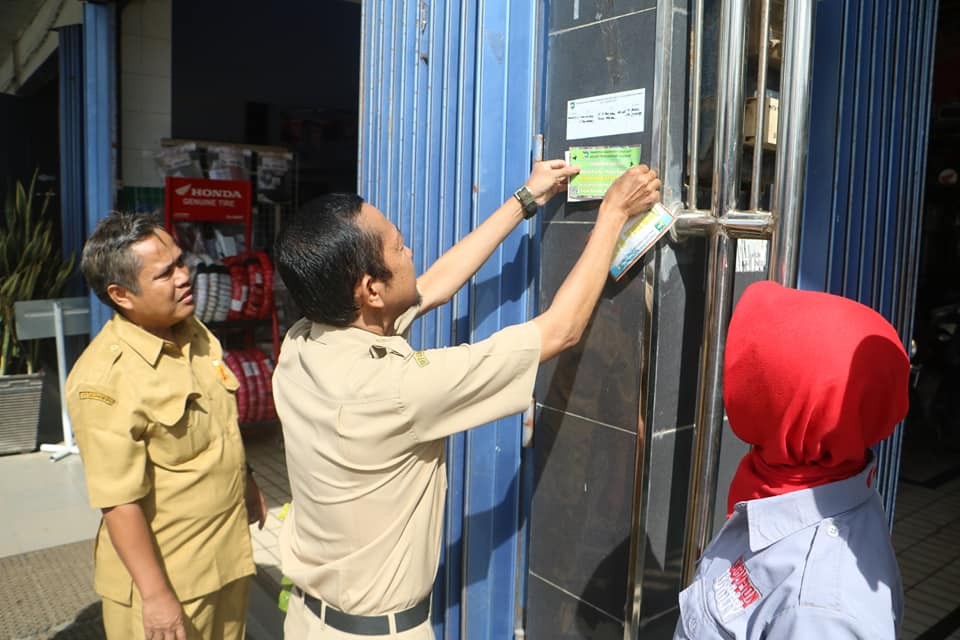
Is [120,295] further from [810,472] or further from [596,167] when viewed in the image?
[810,472]

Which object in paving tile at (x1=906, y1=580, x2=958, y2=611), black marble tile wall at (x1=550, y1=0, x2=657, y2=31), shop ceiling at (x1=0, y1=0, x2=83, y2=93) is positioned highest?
shop ceiling at (x1=0, y1=0, x2=83, y2=93)

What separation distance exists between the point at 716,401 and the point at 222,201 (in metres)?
4.85

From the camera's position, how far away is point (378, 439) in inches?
61.8

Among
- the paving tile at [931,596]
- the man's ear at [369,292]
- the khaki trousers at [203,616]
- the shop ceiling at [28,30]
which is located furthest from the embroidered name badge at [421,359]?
the shop ceiling at [28,30]

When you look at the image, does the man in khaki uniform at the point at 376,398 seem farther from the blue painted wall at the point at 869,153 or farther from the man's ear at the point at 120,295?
the blue painted wall at the point at 869,153

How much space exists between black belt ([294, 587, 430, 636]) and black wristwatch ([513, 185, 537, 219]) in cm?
103

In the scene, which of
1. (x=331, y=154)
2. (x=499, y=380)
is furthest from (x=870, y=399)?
(x=331, y=154)

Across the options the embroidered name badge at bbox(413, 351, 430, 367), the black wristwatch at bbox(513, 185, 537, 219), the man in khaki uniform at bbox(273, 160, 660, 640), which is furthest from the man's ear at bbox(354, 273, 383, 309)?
the black wristwatch at bbox(513, 185, 537, 219)

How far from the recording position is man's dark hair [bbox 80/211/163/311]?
2.03m

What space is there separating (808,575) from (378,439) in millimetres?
879

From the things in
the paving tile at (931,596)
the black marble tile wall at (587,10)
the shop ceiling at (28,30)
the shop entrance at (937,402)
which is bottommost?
the paving tile at (931,596)

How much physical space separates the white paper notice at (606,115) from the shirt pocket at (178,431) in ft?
4.32

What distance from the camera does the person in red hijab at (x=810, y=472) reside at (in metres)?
1.04

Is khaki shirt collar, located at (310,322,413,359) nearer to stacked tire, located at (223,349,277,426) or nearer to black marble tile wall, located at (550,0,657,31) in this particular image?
black marble tile wall, located at (550,0,657,31)
